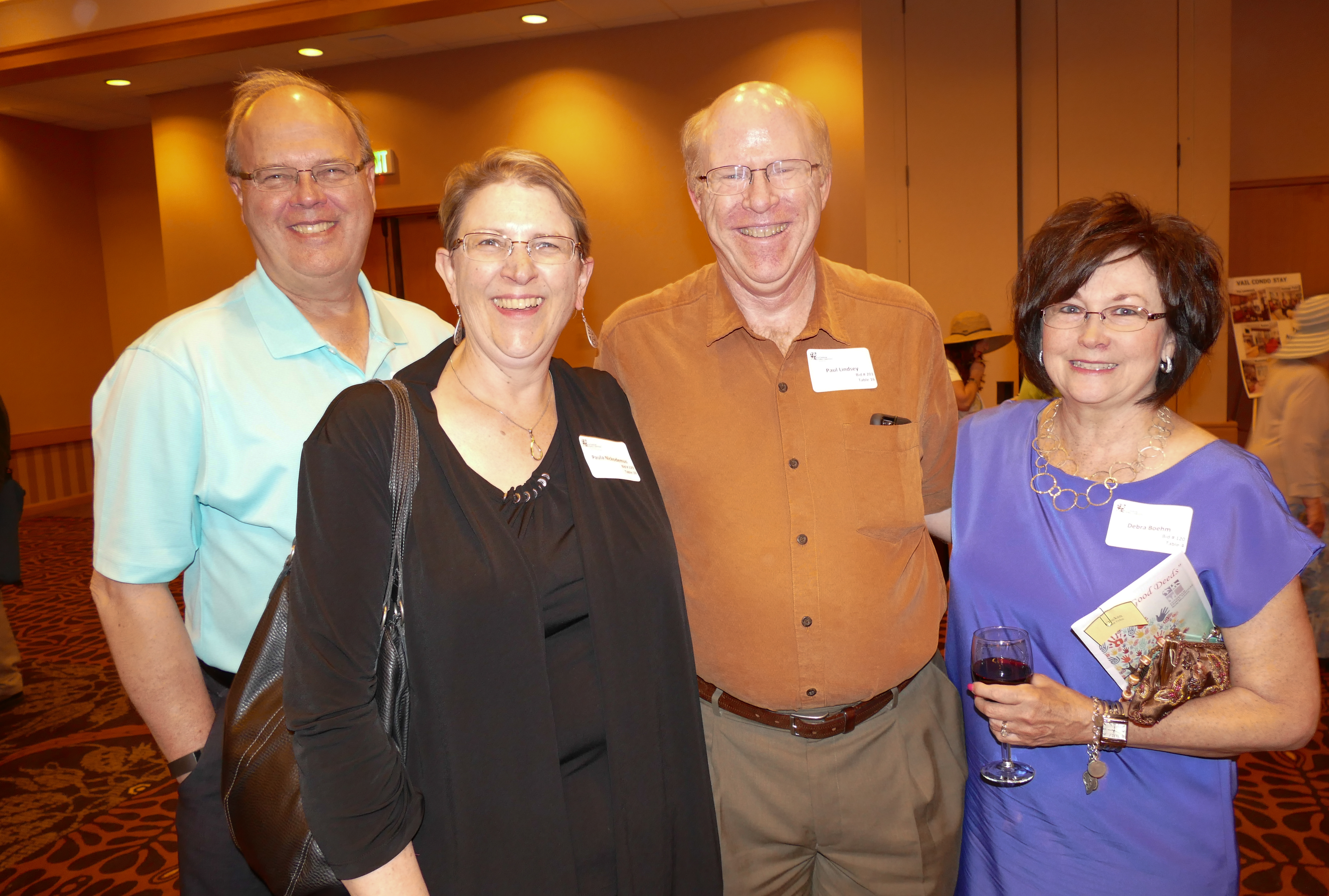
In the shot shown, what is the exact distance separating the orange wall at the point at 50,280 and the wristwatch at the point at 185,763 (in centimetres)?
963

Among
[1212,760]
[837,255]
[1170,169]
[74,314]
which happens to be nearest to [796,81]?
[837,255]

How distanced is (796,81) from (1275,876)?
6267mm

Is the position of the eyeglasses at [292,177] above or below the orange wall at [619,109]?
below

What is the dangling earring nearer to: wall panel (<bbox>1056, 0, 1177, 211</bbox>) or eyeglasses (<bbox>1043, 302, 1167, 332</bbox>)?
eyeglasses (<bbox>1043, 302, 1167, 332</bbox>)

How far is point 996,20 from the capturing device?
6207mm

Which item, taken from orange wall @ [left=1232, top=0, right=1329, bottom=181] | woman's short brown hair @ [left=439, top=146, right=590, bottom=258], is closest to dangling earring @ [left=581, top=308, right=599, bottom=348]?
woman's short brown hair @ [left=439, top=146, right=590, bottom=258]

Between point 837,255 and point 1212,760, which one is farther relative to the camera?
point 837,255

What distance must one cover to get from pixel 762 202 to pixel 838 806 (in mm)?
1277

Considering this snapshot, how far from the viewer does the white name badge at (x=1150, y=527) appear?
1.52 m

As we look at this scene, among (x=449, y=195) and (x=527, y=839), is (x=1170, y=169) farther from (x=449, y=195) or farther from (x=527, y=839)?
(x=527, y=839)

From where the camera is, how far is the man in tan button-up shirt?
1730 mm

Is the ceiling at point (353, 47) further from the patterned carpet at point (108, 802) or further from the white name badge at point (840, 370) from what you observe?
→ the white name badge at point (840, 370)

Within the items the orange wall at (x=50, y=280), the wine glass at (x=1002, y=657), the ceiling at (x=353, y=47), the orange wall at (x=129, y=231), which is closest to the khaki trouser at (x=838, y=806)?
the wine glass at (x=1002, y=657)

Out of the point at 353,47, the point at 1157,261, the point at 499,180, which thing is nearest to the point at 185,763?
the point at 499,180
